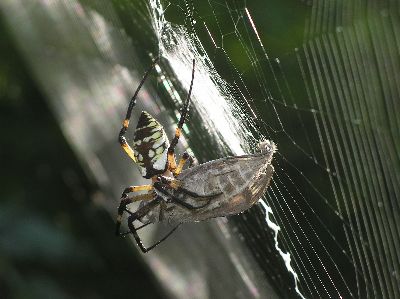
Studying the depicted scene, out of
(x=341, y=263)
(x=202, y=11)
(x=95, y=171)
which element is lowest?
(x=341, y=263)

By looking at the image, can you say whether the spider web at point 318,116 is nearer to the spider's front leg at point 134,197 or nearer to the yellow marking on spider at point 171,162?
the yellow marking on spider at point 171,162

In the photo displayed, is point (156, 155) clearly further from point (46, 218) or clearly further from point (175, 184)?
point (46, 218)

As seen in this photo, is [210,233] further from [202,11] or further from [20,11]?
[20,11]

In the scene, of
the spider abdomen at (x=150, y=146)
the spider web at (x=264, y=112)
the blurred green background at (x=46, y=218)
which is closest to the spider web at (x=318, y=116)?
the spider web at (x=264, y=112)

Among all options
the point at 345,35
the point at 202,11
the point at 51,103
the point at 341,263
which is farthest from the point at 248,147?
the point at 51,103

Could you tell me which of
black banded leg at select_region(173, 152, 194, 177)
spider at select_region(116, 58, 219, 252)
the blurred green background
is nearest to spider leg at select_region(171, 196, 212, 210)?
spider at select_region(116, 58, 219, 252)
